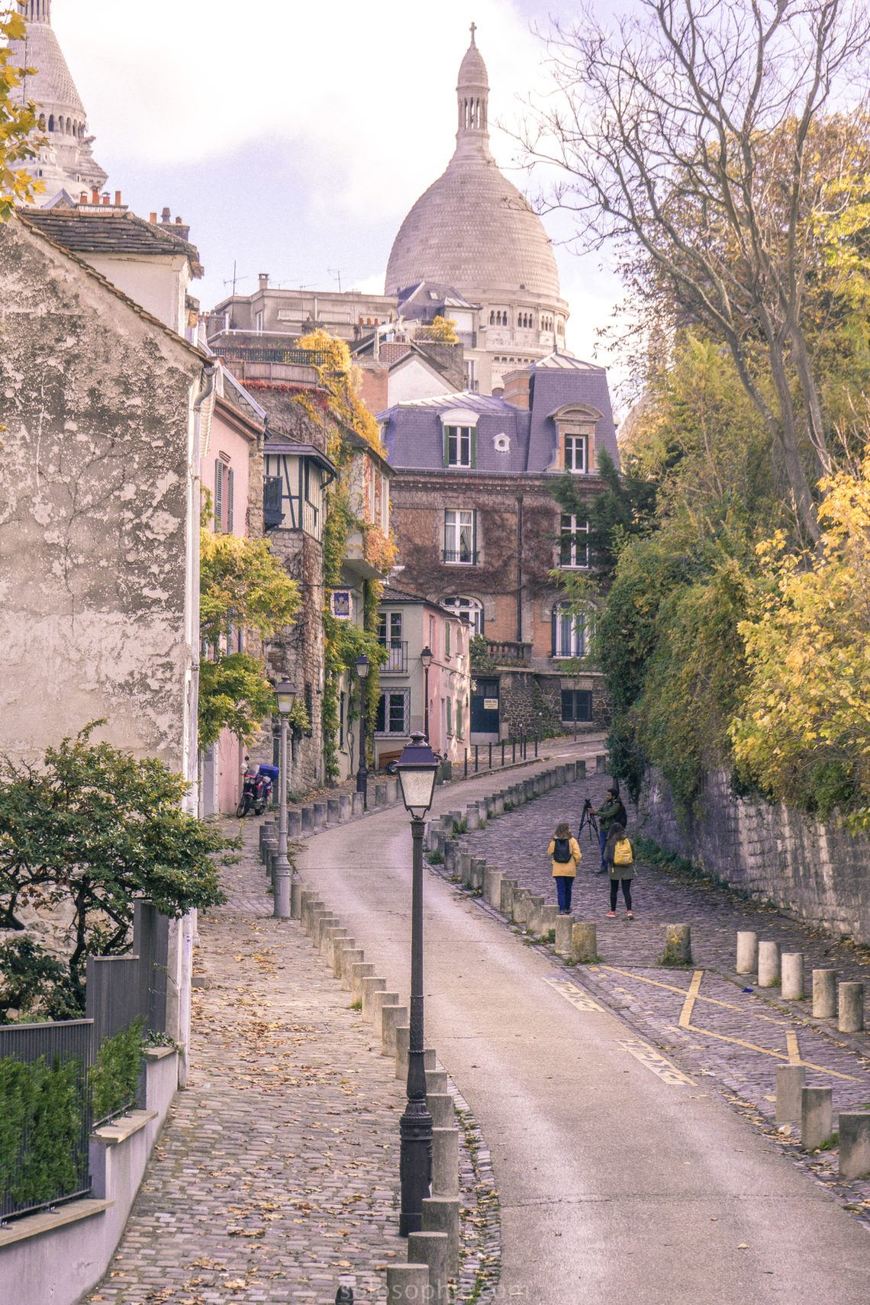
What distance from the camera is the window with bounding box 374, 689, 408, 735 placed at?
66.3 metres

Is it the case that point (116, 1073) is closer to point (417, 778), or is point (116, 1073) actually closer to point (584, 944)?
point (417, 778)

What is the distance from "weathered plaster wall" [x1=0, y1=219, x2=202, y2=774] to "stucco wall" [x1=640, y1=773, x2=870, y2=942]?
11.8 m

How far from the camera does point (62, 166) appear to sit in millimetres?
174875

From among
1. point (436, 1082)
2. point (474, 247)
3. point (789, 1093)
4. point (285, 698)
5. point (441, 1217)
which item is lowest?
point (441, 1217)

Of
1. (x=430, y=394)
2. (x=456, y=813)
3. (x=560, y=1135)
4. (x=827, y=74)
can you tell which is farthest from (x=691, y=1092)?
(x=430, y=394)

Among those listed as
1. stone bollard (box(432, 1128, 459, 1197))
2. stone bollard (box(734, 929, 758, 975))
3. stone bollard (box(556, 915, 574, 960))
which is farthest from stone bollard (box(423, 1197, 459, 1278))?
stone bollard (box(556, 915, 574, 960))

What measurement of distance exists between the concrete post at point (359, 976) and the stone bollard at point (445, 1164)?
8804 mm

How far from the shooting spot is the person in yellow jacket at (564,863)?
1205 inches

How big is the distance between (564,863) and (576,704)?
51629 mm

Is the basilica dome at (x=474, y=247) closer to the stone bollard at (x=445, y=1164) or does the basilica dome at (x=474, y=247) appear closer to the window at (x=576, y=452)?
the window at (x=576, y=452)

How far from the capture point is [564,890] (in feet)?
102

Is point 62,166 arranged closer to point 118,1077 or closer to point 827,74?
point 827,74

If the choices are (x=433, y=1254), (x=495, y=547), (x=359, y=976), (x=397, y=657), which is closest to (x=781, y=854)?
(x=359, y=976)

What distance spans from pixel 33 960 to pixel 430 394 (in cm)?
8401
